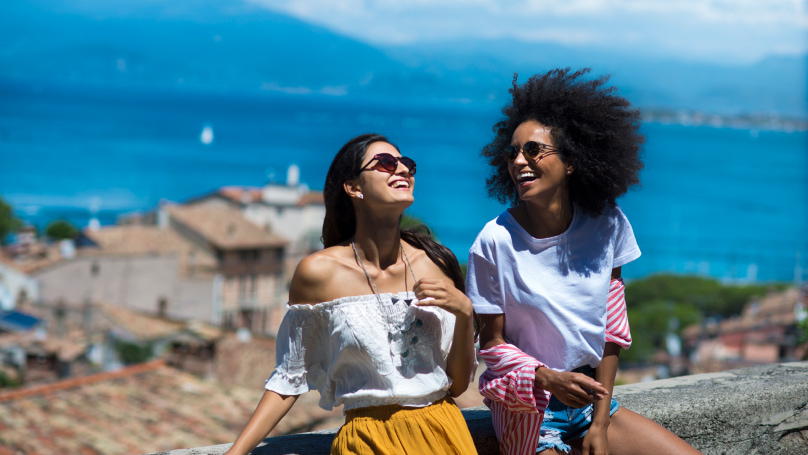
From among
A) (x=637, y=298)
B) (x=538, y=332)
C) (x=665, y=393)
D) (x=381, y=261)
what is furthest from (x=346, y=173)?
(x=637, y=298)

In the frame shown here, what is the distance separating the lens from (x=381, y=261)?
2557mm

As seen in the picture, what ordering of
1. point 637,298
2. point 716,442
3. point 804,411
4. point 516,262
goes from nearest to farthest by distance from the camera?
point 516,262
point 716,442
point 804,411
point 637,298

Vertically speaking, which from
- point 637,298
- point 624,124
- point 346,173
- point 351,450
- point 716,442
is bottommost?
point 637,298

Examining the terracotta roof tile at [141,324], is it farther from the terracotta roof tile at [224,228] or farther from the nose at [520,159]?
the nose at [520,159]

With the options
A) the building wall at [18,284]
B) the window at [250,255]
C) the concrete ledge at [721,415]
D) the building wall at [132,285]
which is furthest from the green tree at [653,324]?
the concrete ledge at [721,415]

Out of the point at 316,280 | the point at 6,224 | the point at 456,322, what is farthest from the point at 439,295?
the point at 6,224

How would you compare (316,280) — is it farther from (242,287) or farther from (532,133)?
(242,287)

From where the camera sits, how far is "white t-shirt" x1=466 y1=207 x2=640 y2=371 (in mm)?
2521

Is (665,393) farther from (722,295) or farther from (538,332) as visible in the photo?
(722,295)

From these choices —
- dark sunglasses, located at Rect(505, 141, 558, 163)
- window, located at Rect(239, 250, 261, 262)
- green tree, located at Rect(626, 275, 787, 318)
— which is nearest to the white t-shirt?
dark sunglasses, located at Rect(505, 141, 558, 163)

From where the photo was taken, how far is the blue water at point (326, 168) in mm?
84562

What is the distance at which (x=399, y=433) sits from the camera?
239 cm

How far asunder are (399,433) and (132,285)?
3219 centimetres

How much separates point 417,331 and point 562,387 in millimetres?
471
